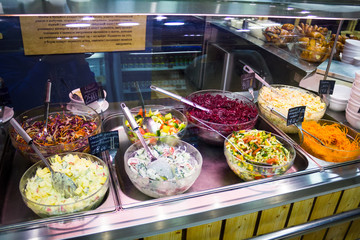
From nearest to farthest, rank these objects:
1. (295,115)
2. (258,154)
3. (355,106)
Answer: (258,154) → (295,115) → (355,106)

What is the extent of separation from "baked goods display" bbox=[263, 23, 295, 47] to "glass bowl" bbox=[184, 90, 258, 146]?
751mm

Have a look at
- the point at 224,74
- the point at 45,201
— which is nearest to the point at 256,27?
the point at 224,74

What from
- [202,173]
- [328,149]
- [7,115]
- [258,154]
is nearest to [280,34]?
[328,149]

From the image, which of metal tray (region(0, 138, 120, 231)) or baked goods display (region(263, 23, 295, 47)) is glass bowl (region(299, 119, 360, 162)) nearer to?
baked goods display (region(263, 23, 295, 47))

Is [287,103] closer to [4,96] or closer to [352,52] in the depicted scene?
[352,52]

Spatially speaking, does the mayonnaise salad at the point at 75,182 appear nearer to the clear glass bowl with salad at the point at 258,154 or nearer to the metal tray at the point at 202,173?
the metal tray at the point at 202,173

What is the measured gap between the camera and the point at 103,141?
1.34 meters

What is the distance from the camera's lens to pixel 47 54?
1724 mm

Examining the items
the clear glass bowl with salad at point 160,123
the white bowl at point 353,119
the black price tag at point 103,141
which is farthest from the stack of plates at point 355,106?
the black price tag at point 103,141

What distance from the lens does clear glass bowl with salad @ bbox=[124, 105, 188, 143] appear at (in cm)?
155

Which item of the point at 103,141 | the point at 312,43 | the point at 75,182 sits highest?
the point at 312,43

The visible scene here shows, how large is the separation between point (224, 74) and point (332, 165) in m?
1.54

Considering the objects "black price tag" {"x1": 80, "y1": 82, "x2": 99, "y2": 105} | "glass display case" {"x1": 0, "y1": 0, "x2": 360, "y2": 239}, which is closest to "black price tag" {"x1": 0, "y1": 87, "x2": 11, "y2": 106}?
"glass display case" {"x1": 0, "y1": 0, "x2": 360, "y2": 239}

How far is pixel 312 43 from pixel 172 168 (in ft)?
5.56
